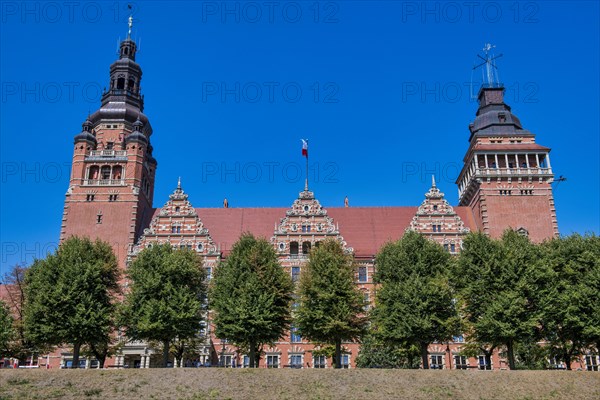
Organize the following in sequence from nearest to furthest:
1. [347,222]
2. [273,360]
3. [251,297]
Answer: [251,297]
[273,360]
[347,222]

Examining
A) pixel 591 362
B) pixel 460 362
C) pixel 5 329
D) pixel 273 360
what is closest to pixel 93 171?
pixel 5 329

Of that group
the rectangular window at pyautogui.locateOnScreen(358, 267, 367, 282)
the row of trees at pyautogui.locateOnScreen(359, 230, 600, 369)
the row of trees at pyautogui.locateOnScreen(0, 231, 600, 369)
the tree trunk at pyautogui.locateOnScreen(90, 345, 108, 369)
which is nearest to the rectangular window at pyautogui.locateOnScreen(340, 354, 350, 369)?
the rectangular window at pyautogui.locateOnScreen(358, 267, 367, 282)

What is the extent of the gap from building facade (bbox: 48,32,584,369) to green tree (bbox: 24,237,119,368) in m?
10.6

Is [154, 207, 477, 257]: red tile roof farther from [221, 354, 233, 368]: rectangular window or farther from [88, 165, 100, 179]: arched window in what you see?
[221, 354, 233, 368]: rectangular window

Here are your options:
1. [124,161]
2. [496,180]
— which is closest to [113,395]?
[124,161]

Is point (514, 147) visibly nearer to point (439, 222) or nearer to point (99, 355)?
point (439, 222)

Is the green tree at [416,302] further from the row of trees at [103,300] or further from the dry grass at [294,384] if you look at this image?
the row of trees at [103,300]

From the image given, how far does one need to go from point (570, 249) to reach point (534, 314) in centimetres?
704

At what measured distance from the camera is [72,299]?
1726 inches

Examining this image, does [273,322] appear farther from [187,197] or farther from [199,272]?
[187,197]

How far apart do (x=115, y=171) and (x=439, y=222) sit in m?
34.5

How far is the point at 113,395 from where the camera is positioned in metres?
33.7

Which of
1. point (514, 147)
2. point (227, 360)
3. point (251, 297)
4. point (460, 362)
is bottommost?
point (460, 362)

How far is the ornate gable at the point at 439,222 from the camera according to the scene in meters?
59.4
